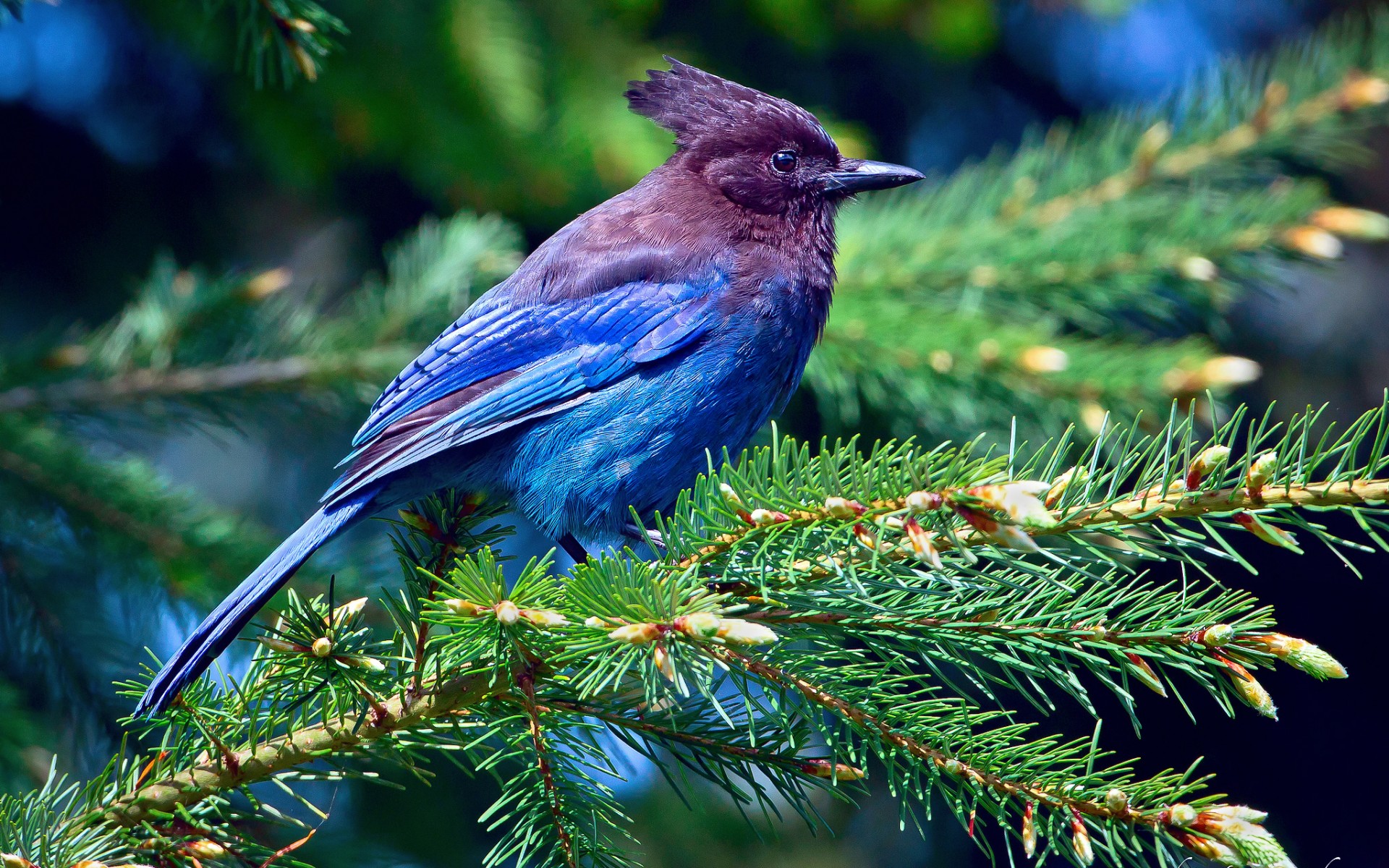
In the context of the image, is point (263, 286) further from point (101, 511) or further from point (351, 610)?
point (351, 610)

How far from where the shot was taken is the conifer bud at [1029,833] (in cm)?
131

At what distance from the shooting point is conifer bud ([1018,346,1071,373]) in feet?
8.17

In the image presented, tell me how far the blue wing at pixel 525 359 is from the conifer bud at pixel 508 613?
945mm

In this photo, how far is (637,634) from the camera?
4.23 feet

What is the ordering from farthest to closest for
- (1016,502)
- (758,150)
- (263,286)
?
(758,150)
(263,286)
(1016,502)

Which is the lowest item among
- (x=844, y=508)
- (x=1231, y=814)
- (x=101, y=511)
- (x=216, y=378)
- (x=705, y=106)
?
(x=101, y=511)

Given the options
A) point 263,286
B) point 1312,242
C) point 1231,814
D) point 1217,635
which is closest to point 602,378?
point 263,286

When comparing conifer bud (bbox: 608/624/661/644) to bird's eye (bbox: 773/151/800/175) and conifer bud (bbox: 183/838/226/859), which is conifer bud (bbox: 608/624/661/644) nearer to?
conifer bud (bbox: 183/838/226/859)

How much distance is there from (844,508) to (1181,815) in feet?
1.61

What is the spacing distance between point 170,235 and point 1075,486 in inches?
134

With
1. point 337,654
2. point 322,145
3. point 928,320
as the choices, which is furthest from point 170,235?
point 337,654

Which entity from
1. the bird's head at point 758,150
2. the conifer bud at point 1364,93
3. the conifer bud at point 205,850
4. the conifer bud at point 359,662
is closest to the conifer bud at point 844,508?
the conifer bud at point 359,662

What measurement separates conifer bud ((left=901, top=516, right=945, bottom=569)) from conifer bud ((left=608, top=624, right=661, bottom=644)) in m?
0.30

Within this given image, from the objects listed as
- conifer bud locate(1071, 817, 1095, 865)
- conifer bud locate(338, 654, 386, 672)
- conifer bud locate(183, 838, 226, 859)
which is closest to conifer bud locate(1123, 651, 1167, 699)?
A: conifer bud locate(1071, 817, 1095, 865)
